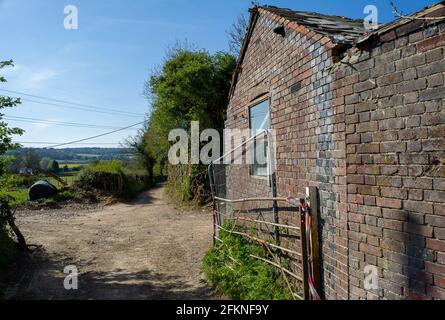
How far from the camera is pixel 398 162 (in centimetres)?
319

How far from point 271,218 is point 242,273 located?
3.43 ft

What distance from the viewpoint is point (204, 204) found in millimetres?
16391

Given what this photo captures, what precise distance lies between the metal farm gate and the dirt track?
1269mm

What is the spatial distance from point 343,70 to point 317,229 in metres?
1.98

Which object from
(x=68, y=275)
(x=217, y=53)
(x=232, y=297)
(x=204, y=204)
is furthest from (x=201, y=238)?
(x=217, y=53)

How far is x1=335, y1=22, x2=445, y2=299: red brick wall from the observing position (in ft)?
9.29

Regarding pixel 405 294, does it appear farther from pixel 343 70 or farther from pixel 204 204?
pixel 204 204

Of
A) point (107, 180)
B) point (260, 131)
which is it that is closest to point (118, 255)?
point (260, 131)

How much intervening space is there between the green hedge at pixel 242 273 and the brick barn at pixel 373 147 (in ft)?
3.58

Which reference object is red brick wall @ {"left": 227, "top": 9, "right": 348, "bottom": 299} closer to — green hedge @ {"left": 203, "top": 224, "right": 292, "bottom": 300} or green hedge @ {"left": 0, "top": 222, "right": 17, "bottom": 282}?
green hedge @ {"left": 203, "top": 224, "right": 292, "bottom": 300}

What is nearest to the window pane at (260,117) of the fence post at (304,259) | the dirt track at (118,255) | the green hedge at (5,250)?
the fence post at (304,259)

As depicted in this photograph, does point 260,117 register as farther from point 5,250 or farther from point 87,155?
point 87,155

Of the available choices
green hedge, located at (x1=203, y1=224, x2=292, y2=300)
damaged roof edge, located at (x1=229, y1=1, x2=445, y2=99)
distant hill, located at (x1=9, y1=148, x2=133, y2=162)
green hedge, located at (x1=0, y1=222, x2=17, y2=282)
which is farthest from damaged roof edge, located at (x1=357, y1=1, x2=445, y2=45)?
distant hill, located at (x1=9, y1=148, x2=133, y2=162)

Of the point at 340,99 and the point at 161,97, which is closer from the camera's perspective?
the point at 340,99
